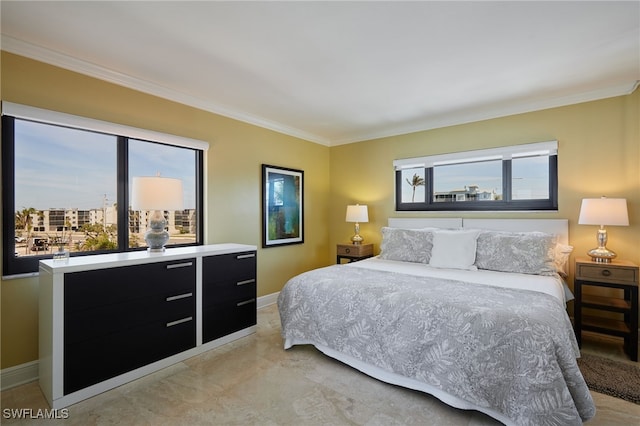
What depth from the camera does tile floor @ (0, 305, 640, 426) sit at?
1.82m

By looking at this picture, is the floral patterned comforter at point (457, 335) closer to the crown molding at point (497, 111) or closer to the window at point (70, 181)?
the window at point (70, 181)

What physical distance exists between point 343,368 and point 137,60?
2982 millimetres

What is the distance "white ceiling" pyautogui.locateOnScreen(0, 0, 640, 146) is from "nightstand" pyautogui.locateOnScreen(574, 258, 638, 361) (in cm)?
172

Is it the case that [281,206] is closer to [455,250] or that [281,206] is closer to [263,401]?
[455,250]

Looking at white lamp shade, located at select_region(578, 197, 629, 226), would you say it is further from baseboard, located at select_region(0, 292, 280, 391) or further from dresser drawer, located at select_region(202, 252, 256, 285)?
baseboard, located at select_region(0, 292, 280, 391)

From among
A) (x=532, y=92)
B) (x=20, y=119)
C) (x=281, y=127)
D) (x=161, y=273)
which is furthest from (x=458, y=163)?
(x=20, y=119)

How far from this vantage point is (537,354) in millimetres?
1598

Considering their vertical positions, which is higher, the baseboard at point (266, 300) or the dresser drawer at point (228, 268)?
the dresser drawer at point (228, 268)

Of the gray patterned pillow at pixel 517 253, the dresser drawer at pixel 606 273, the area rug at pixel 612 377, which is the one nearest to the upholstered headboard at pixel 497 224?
the gray patterned pillow at pixel 517 253

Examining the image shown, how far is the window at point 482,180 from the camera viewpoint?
→ 3.42m

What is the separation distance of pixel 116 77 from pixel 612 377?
15.1 feet

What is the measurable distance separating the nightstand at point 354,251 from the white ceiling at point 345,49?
1.92 m

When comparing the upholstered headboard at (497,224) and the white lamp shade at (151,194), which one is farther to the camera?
the upholstered headboard at (497,224)

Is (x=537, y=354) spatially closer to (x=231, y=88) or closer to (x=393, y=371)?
(x=393, y=371)
